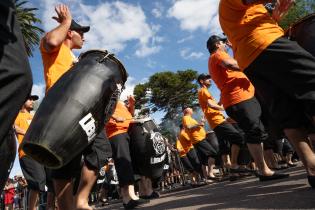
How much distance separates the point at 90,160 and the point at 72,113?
→ 118 centimetres

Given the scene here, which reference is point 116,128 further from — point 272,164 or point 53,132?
point 272,164

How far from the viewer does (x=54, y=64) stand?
11.1 ft

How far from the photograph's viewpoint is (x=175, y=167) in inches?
662

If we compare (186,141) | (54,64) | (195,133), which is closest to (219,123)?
(195,133)

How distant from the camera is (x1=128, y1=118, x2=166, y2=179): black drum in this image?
15.5 feet

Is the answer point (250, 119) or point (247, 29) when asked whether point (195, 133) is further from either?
point (247, 29)

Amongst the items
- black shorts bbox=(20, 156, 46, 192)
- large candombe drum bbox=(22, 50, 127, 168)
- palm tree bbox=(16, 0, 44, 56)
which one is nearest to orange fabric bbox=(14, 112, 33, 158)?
black shorts bbox=(20, 156, 46, 192)

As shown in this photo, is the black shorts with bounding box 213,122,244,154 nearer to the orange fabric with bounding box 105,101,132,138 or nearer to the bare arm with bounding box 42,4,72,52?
A: the orange fabric with bounding box 105,101,132,138

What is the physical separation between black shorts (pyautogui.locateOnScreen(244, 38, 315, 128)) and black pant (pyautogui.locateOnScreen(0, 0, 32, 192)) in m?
1.87

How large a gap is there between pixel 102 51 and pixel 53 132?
0.86 meters

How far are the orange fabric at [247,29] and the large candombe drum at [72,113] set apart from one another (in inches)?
44.6

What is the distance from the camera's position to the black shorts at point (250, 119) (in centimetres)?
429

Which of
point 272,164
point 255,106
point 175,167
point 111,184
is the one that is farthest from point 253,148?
point 175,167

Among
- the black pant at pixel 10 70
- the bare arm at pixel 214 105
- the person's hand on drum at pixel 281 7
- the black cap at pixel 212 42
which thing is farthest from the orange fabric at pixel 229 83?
the black pant at pixel 10 70
